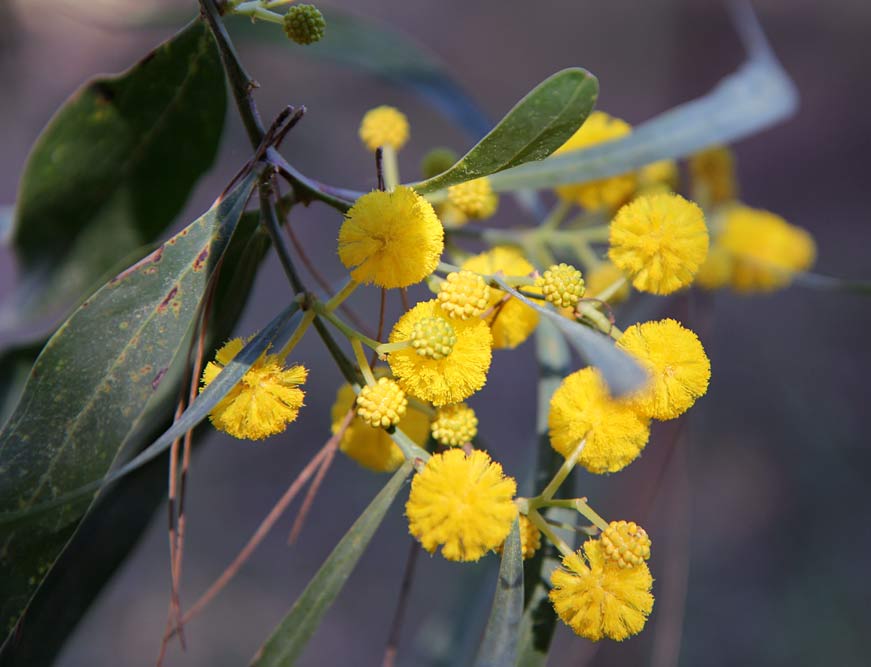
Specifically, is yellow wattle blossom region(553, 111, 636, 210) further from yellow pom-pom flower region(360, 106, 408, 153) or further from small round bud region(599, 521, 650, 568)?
small round bud region(599, 521, 650, 568)

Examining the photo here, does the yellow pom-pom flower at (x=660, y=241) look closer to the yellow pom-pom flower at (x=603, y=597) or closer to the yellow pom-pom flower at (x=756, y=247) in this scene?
the yellow pom-pom flower at (x=603, y=597)

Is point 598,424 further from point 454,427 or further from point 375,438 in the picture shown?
point 375,438

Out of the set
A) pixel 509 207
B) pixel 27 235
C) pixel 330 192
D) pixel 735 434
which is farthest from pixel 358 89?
pixel 330 192

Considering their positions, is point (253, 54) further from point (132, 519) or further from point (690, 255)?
point (690, 255)

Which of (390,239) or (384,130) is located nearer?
(390,239)

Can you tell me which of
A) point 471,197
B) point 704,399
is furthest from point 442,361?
point 704,399

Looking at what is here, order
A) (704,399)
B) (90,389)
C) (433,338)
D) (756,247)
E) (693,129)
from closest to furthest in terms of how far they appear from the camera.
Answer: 1. (433,338)
2. (90,389)
3. (693,129)
4. (756,247)
5. (704,399)
